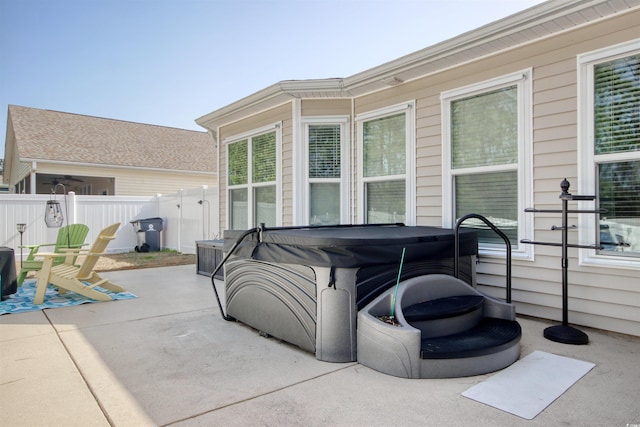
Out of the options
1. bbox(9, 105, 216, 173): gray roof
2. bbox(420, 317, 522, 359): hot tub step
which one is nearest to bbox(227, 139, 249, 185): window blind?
bbox(420, 317, 522, 359): hot tub step

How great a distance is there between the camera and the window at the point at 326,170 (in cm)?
524

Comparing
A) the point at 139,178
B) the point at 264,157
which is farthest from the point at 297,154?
the point at 139,178

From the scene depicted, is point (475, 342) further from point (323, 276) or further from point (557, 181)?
point (557, 181)

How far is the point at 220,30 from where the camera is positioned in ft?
22.5

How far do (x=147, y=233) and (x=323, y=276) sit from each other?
8.34 meters

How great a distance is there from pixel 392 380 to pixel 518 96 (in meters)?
2.90

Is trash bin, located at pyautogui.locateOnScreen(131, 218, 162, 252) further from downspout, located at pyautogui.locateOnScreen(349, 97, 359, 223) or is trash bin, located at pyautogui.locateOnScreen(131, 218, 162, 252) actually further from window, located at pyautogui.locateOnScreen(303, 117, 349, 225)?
downspout, located at pyautogui.locateOnScreen(349, 97, 359, 223)

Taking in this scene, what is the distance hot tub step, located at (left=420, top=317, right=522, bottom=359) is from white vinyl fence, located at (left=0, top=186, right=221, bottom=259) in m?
5.80

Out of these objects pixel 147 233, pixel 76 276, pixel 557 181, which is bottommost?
pixel 76 276

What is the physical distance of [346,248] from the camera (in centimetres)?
254

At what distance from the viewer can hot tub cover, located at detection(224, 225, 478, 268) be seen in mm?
2559

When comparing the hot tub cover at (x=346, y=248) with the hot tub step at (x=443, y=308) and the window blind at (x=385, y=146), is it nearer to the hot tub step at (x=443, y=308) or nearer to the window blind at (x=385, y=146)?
the hot tub step at (x=443, y=308)

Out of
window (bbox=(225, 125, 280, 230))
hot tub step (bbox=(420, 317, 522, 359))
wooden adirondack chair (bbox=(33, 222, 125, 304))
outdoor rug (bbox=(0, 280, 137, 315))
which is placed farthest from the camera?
window (bbox=(225, 125, 280, 230))

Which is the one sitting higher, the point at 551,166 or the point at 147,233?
the point at 551,166
